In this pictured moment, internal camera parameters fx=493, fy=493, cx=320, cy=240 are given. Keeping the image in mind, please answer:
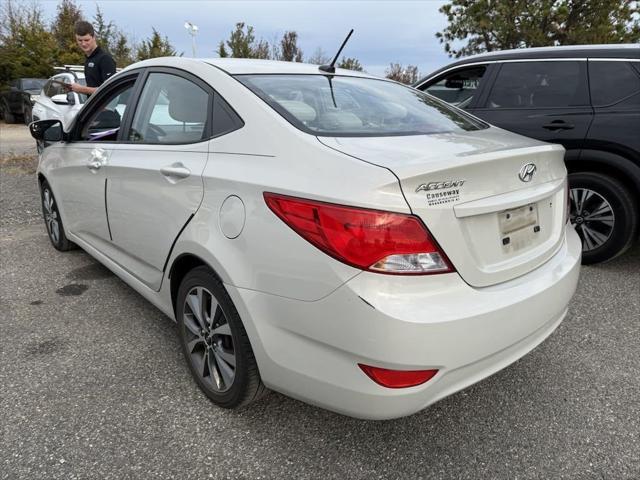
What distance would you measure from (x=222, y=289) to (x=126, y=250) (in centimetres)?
114

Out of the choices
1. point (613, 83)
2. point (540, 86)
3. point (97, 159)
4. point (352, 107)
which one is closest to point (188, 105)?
point (352, 107)

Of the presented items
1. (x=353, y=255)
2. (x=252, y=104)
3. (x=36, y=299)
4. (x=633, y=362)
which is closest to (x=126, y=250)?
(x=36, y=299)

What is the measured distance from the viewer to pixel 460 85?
15.9ft

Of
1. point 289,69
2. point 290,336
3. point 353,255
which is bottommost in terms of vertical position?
point 290,336

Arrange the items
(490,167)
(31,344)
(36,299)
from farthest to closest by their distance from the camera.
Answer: (36,299) → (31,344) → (490,167)

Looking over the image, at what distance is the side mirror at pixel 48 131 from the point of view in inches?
143

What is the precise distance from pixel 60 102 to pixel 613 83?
312 inches

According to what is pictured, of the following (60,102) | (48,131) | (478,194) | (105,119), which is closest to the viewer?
(478,194)

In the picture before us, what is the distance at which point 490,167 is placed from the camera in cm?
183

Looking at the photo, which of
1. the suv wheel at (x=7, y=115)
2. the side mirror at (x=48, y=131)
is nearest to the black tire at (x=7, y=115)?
the suv wheel at (x=7, y=115)

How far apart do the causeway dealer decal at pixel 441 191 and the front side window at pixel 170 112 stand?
1.14 meters

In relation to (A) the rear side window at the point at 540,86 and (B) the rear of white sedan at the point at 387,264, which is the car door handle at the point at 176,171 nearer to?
(B) the rear of white sedan at the point at 387,264

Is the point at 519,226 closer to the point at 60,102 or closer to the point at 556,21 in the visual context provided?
the point at 60,102

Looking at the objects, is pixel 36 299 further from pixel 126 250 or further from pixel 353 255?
pixel 353 255
